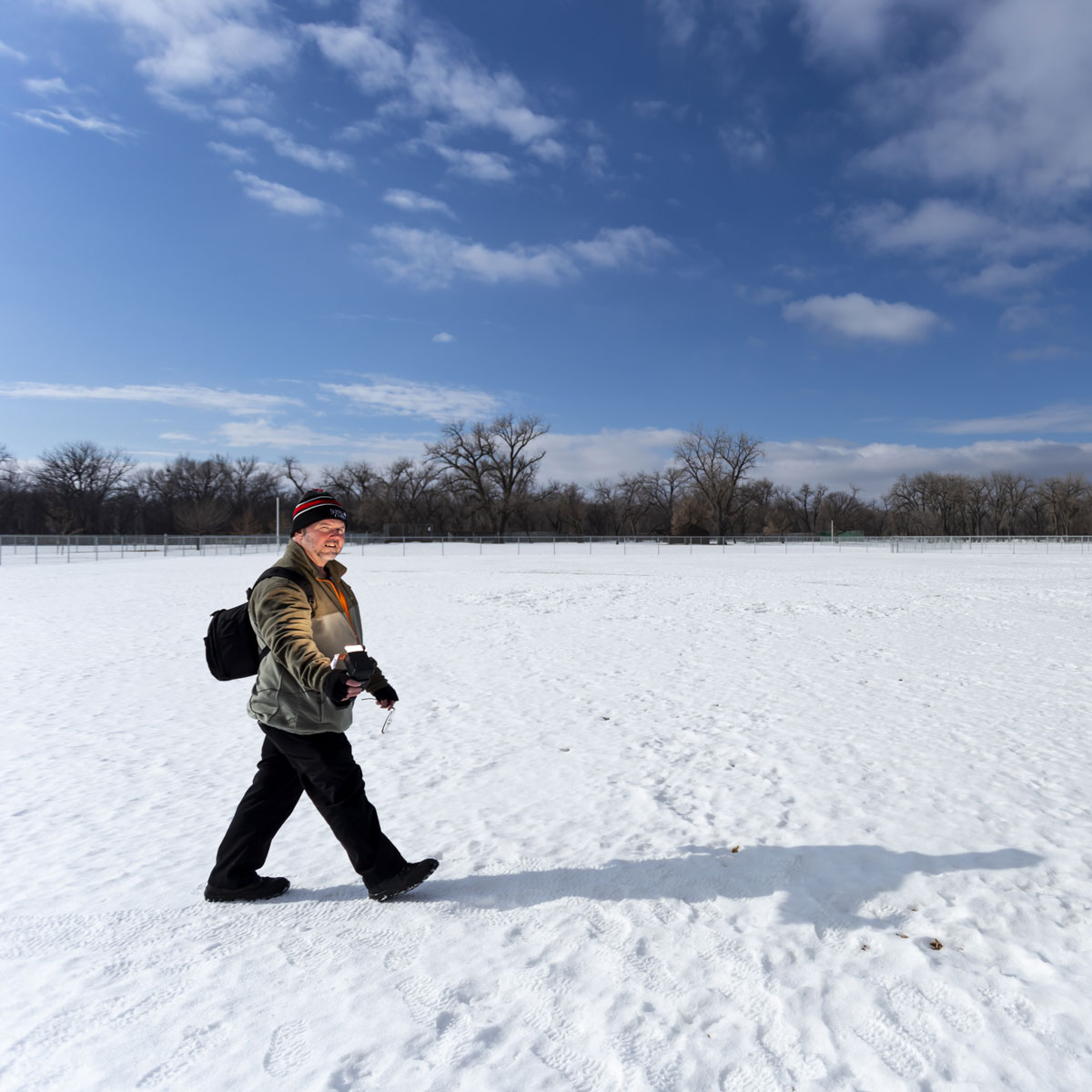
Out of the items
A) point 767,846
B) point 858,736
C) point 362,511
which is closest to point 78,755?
point 767,846

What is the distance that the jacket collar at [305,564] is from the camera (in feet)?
10.2

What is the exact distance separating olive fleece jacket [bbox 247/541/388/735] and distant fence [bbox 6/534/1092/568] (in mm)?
41360

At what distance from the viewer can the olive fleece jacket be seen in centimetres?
291

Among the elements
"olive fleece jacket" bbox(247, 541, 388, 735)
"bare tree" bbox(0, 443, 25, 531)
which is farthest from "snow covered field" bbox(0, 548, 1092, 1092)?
"bare tree" bbox(0, 443, 25, 531)

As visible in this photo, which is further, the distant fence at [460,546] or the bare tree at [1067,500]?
the bare tree at [1067,500]

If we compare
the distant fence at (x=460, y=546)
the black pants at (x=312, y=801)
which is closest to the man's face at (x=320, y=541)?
the black pants at (x=312, y=801)

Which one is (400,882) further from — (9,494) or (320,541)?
(9,494)

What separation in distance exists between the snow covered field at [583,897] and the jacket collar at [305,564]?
167 cm

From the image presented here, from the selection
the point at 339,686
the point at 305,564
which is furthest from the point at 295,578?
the point at 339,686

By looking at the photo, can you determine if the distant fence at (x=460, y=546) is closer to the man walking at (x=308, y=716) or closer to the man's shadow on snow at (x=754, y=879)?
the man walking at (x=308, y=716)

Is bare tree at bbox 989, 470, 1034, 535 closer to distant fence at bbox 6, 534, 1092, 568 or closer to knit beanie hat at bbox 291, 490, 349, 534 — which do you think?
distant fence at bbox 6, 534, 1092, 568

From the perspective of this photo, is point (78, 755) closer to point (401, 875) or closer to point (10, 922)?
point (10, 922)

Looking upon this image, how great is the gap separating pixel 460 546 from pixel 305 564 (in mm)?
57124

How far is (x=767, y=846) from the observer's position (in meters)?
4.23
